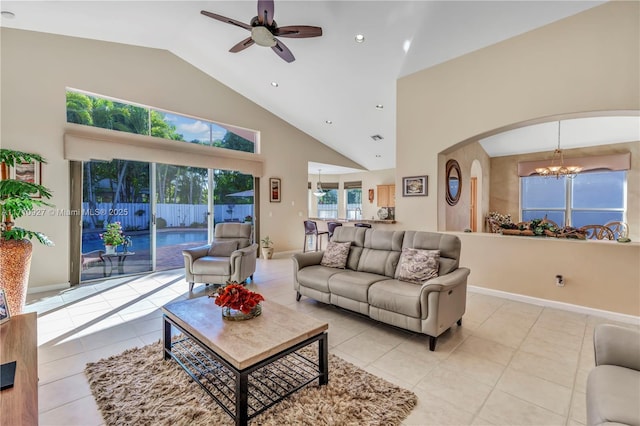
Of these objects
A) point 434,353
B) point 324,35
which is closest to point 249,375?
point 434,353

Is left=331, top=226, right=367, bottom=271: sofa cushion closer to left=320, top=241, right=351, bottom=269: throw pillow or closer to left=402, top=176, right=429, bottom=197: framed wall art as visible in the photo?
left=320, top=241, right=351, bottom=269: throw pillow

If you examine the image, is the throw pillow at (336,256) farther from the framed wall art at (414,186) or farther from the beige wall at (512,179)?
the beige wall at (512,179)

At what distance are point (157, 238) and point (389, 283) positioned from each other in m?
4.67

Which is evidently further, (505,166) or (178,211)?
(505,166)

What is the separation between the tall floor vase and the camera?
9.47 feet

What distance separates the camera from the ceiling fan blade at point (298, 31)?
3.17 metres

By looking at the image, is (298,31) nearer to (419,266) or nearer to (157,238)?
(419,266)

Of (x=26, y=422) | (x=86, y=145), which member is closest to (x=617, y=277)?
(x=26, y=422)

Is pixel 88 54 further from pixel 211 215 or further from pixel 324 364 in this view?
pixel 324 364

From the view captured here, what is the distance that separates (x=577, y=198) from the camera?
687cm

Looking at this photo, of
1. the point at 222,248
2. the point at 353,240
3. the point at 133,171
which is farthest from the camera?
the point at 133,171

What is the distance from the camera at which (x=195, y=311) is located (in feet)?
7.55

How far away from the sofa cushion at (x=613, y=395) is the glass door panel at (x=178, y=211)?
6.16 m

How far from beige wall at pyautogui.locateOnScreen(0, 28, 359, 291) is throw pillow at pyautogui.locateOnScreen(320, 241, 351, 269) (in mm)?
4043
